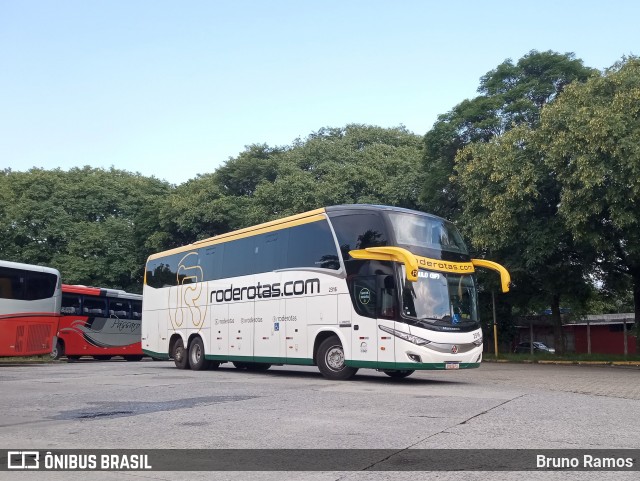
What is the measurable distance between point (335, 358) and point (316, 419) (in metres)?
7.59

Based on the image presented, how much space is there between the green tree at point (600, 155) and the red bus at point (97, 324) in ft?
69.2

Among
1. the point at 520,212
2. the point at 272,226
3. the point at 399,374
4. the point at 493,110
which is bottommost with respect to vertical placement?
the point at 399,374

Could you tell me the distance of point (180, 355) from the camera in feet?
78.7

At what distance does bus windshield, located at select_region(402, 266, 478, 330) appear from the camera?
16.0 m

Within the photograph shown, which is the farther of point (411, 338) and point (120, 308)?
point (120, 308)

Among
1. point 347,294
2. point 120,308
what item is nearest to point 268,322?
point 347,294

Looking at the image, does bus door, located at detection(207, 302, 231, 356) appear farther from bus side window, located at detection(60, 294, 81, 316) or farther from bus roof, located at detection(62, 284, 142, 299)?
bus roof, located at detection(62, 284, 142, 299)

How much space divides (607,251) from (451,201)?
30.2ft

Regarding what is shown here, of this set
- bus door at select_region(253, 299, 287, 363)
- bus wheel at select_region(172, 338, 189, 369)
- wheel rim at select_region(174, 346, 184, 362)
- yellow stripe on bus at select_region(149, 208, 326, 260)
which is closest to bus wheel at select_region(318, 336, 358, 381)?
bus door at select_region(253, 299, 287, 363)

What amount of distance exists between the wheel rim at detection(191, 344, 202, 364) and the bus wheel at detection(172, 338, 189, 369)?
12.9 inches

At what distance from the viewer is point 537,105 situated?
3234 centimetres

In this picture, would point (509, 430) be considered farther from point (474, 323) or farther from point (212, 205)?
point (212, 205)

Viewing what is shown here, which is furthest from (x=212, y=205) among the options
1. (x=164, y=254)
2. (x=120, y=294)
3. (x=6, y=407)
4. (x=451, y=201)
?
(x=6, y=407)

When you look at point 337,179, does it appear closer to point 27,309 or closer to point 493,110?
point 493,110
